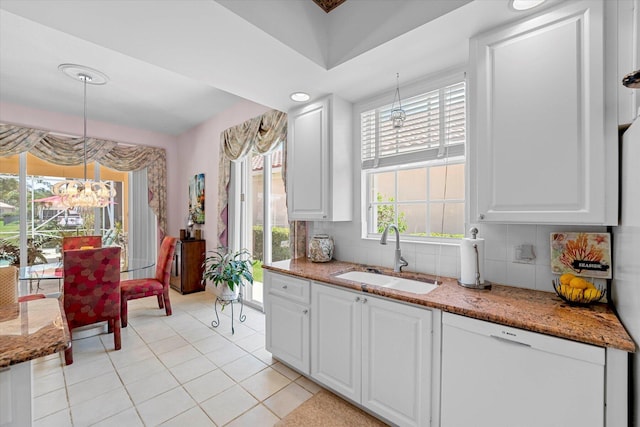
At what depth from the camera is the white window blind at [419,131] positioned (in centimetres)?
189

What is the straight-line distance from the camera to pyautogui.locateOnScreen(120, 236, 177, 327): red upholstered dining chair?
9.76 ft

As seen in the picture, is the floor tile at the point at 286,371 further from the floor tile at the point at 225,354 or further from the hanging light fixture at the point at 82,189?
the hanging light fixture at the point at 82,189

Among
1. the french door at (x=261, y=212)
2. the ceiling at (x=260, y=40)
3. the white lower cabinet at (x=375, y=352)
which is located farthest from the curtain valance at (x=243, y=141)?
the white lower cabinet at (x=375, y=352)

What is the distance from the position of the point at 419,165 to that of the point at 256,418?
2.12 meters

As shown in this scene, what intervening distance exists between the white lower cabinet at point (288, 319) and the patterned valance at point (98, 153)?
368 centimetres

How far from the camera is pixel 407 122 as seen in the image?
83.4 inches

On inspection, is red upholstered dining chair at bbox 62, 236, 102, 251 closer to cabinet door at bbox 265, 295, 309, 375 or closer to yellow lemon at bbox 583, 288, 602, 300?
cabinet door at bbox 265, 295, 309, 375

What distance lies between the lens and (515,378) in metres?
1.16

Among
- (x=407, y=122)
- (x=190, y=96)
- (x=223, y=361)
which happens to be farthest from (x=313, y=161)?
(x=190, y=96)

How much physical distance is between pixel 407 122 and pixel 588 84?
3.48ft

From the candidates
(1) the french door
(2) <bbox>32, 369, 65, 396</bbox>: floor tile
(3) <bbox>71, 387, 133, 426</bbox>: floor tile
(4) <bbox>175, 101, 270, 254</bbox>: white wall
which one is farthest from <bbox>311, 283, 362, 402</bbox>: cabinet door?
(4) <bbox>175, 101, 270, 254</bbox>: white wall

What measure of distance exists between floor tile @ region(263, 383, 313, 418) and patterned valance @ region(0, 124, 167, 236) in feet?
13.5

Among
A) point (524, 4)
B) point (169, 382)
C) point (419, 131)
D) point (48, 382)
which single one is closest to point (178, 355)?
point (169, 382)

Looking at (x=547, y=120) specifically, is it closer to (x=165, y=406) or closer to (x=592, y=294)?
(x=592, y=294)
